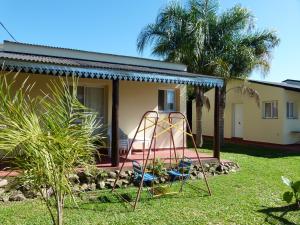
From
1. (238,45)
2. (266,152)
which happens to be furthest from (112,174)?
(238,45)

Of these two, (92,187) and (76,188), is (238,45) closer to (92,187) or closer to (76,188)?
(92,187)

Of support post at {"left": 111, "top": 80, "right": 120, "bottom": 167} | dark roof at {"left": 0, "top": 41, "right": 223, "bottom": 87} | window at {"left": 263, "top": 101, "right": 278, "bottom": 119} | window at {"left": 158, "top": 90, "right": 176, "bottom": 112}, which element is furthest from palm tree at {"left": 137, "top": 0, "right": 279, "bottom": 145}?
support post at {"left": 111, "top": 80, "right": 120, "bottom": 167}

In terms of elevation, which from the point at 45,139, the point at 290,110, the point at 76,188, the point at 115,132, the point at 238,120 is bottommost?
the point at 76,188

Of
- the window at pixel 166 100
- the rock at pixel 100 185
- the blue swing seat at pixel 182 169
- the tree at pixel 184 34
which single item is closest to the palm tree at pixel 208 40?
the tree at pixel 184 34

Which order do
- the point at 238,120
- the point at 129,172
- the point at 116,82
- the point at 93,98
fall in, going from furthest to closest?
the point at 238,120 < the point at 93,98 < the point at 116,82 < the point at 129,172

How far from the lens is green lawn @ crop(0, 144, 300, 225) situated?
7.34 metres

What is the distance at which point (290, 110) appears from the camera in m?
22.2

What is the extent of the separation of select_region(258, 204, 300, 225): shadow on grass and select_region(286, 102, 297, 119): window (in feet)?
47.2

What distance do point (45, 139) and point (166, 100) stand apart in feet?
40.6

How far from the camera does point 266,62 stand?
20.3m

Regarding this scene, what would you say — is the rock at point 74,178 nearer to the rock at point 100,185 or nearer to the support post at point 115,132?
the rock at point 100,185

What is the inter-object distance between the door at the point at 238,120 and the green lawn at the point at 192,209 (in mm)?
13785

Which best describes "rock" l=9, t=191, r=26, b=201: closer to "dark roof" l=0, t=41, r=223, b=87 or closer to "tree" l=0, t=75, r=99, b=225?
"dark roof" l=0, t=41, r=223, b=87

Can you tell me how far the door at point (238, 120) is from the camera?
24594 mm
